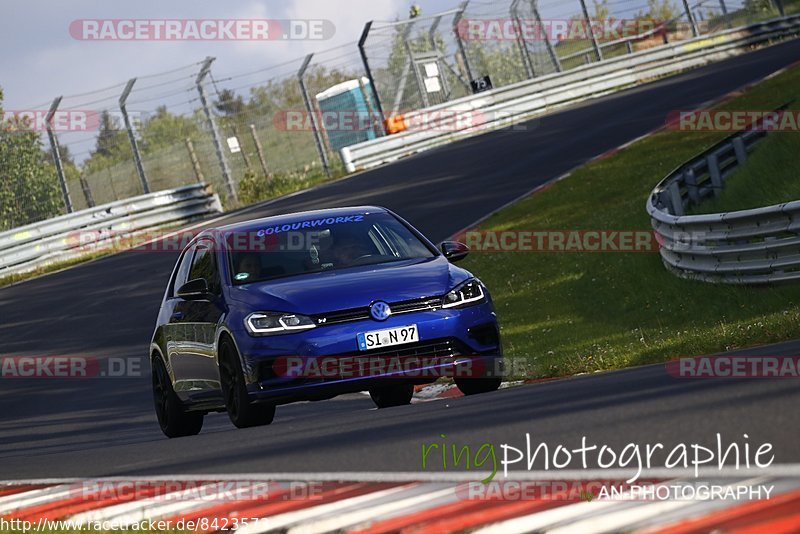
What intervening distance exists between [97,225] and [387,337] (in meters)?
20.2

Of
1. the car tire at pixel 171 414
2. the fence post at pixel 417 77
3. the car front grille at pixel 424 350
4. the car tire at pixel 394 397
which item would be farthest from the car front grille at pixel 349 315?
the fence post at pixel 417 77

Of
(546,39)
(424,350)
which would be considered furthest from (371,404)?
(546,39)

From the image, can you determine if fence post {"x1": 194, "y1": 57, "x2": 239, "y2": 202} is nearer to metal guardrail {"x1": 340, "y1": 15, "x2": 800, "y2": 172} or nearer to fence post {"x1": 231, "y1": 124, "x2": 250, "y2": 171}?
fence post {"x1": 231, "y1": 124, "x2": 250, "y2": 171}

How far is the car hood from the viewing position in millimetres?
9492

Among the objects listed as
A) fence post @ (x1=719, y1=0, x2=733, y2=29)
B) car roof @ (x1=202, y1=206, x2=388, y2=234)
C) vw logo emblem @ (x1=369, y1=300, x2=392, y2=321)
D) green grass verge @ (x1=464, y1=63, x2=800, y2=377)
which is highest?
fence post @ (x1=719, y1=0, x2=733, y2=29)

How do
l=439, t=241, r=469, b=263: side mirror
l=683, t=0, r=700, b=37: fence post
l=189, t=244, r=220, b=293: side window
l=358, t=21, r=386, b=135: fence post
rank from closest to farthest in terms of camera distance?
l=189, t=244, r=220, b=293: side window, l=439, t=241, r=469, b=263: side mirror, l=358, t=21, r=386, b=135: fence post, l=683, t=0, r=700, b=37: fence post

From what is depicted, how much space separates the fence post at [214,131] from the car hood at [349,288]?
72.0 ft

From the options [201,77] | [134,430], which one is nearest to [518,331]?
[134,430]

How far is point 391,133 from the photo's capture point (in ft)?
115

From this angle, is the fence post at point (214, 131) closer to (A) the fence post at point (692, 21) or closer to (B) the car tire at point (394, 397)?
(A) the fence post at point (692, 21)

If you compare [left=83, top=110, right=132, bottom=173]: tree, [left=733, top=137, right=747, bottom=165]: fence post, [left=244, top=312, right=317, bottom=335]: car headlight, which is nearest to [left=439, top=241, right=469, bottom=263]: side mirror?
[left=244, top=312, right=317, bottom=335]: car headlight

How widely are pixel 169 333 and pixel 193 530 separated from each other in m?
5.58

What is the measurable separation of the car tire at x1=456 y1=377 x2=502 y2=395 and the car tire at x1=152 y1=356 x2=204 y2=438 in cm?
223

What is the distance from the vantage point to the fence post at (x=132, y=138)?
99.6ft
